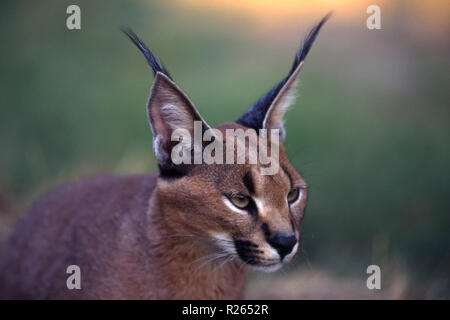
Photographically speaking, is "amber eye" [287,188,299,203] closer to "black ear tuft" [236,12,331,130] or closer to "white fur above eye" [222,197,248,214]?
"white fur above eye" [222,197,248,214]

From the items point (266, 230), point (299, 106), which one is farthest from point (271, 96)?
point (299, 106)

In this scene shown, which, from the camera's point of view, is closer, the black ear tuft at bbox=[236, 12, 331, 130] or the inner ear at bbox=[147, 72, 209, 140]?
the inner ear at bbox=[147, 72, 209, 140]

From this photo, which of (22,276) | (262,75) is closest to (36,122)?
(262,75)

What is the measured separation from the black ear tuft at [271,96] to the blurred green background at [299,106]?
2638 millimetres

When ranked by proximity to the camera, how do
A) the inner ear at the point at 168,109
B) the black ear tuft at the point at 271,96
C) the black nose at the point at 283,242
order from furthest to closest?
the black ear tuft at the point at 271,96
the inner ear at the point at 168,109
the black nose at the point at 283,242

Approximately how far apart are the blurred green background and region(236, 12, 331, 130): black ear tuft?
2638 mm

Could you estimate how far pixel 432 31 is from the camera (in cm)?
901

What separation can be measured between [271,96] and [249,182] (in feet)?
2.58

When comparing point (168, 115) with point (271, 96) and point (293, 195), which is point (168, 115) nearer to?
point (271, 96)

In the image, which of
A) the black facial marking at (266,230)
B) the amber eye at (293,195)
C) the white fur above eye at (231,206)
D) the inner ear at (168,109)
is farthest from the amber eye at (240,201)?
the inner ear at (168,109)

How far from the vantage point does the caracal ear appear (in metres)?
3.60

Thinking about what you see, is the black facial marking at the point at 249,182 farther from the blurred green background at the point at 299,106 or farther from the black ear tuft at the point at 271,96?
the blurred green background at the point at 299,106

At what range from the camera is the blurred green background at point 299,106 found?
7.09 meters

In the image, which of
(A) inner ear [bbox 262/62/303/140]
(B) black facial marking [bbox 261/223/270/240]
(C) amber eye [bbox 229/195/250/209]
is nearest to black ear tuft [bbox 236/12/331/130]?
(A) inner ear [bbox 262/62/303/140]
